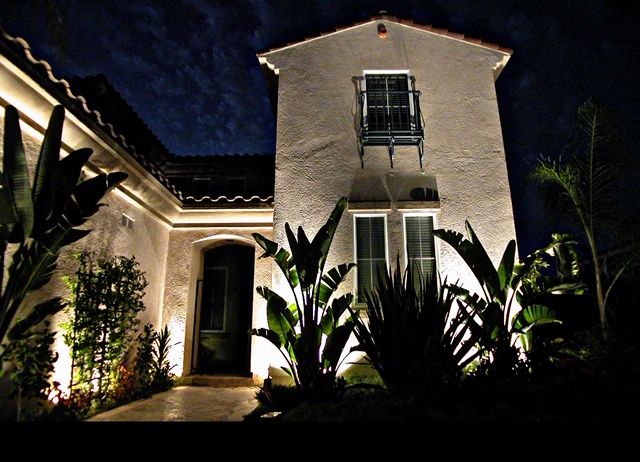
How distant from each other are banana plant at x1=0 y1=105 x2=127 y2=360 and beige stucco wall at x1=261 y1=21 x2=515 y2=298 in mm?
3775

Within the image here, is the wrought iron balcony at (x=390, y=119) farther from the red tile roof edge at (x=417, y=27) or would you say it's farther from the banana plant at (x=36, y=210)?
the banana plant at (x=36, y=210)

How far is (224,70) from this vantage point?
14406 mm

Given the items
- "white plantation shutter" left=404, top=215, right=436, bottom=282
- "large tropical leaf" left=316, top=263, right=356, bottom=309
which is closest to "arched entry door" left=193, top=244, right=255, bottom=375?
"large tropical leaf" left=316, top=263, right=356, bottom=309

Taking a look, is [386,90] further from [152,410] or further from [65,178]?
[152,410]

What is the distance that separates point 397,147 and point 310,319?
416 cm

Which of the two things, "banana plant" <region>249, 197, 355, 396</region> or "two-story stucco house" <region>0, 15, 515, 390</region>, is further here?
"two-story stucco house" <region>0, 15, 515, 390</region>

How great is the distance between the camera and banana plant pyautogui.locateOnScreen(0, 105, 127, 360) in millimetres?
3793

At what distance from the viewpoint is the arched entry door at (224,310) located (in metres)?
8.93

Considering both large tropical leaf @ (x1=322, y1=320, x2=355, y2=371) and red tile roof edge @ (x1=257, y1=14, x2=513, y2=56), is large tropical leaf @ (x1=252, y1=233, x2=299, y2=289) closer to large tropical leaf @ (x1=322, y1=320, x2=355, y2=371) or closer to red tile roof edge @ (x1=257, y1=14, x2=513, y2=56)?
large tropical leaf @ (x1=322, y1=320, x2=355, y2=371)

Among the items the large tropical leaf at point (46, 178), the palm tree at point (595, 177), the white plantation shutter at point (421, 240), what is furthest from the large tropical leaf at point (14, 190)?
the palm tree at point (595, 177)

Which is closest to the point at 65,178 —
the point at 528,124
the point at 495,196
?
the point at 495,196

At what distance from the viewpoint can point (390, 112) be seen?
827 cm

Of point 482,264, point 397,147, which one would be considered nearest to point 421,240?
point 482,264

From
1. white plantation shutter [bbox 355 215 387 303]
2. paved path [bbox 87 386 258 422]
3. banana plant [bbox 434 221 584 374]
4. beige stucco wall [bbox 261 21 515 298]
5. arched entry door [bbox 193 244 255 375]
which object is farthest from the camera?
arched entry door [bbox 193 244 255 375]
